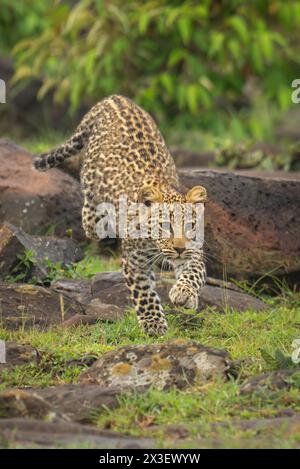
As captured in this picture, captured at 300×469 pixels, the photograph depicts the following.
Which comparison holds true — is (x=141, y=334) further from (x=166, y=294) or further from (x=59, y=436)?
(x=59, y=436)

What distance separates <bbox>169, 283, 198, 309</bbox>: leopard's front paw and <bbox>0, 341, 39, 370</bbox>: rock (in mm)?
Answer: 1244

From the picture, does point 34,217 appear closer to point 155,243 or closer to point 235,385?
point 155,243

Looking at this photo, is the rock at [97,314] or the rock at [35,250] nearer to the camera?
the rock at [97,314]

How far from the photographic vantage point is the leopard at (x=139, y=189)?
31.2 ft

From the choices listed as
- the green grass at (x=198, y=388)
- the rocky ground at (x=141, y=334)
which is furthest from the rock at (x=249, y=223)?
the green grass at (x=198, y=388)

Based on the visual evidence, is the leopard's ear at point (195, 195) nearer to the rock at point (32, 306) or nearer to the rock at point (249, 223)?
the rock at point (32, 306)

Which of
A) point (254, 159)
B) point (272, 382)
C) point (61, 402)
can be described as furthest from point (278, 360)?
point (254, 159)

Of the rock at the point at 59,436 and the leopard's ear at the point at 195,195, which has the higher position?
the leopard's ear at the point at 195,195

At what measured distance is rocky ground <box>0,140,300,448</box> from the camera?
24.1 feet

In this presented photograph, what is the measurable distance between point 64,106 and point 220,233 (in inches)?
426

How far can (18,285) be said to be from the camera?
10.2 meters

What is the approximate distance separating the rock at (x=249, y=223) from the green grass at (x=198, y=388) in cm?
45

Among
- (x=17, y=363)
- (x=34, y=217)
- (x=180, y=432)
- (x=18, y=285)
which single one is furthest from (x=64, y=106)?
(x=180, y=432)

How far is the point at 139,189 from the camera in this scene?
9.93 meters
